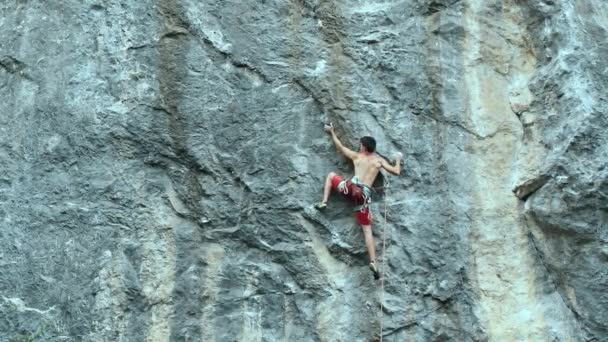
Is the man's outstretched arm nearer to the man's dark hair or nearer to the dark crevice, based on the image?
the man's dark hair

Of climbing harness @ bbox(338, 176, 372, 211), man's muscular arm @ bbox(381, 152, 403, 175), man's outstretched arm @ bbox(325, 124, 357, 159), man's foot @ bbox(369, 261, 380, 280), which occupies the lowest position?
man's foot @ bbox(369, 261, 380, 280)

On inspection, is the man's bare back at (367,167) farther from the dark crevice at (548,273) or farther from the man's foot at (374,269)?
the dark crevice at (548,273)

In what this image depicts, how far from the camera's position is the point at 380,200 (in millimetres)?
8250

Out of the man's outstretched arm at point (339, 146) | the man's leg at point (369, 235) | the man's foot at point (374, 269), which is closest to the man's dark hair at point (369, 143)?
the man's outstretched arm at point (339, 146)

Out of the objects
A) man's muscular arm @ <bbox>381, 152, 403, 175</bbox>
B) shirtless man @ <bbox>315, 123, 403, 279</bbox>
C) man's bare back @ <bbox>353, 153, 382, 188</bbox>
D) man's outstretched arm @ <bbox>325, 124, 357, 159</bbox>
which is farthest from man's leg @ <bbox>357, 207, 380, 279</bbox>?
man's outstretched arm @ <bbox>325, 124, 357, 159</bbox>

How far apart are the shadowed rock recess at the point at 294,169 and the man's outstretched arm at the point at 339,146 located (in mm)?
83

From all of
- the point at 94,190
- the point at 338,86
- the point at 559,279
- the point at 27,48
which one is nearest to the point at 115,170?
the point at 94,190

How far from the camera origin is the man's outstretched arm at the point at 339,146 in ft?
27.0

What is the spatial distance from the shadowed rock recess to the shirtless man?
0.41 feet

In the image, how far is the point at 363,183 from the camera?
805 centimetres

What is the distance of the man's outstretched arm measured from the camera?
8.24m

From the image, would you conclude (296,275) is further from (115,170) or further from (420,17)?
(420,17)

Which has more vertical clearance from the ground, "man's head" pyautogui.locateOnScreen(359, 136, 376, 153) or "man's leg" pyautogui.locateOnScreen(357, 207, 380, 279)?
"man's head" pyautogui.locateOnScreen(359, 136, 376, 153)

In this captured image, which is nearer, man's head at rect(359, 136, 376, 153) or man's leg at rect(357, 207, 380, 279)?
man's leg at rect(357, 207, 380, 279)
